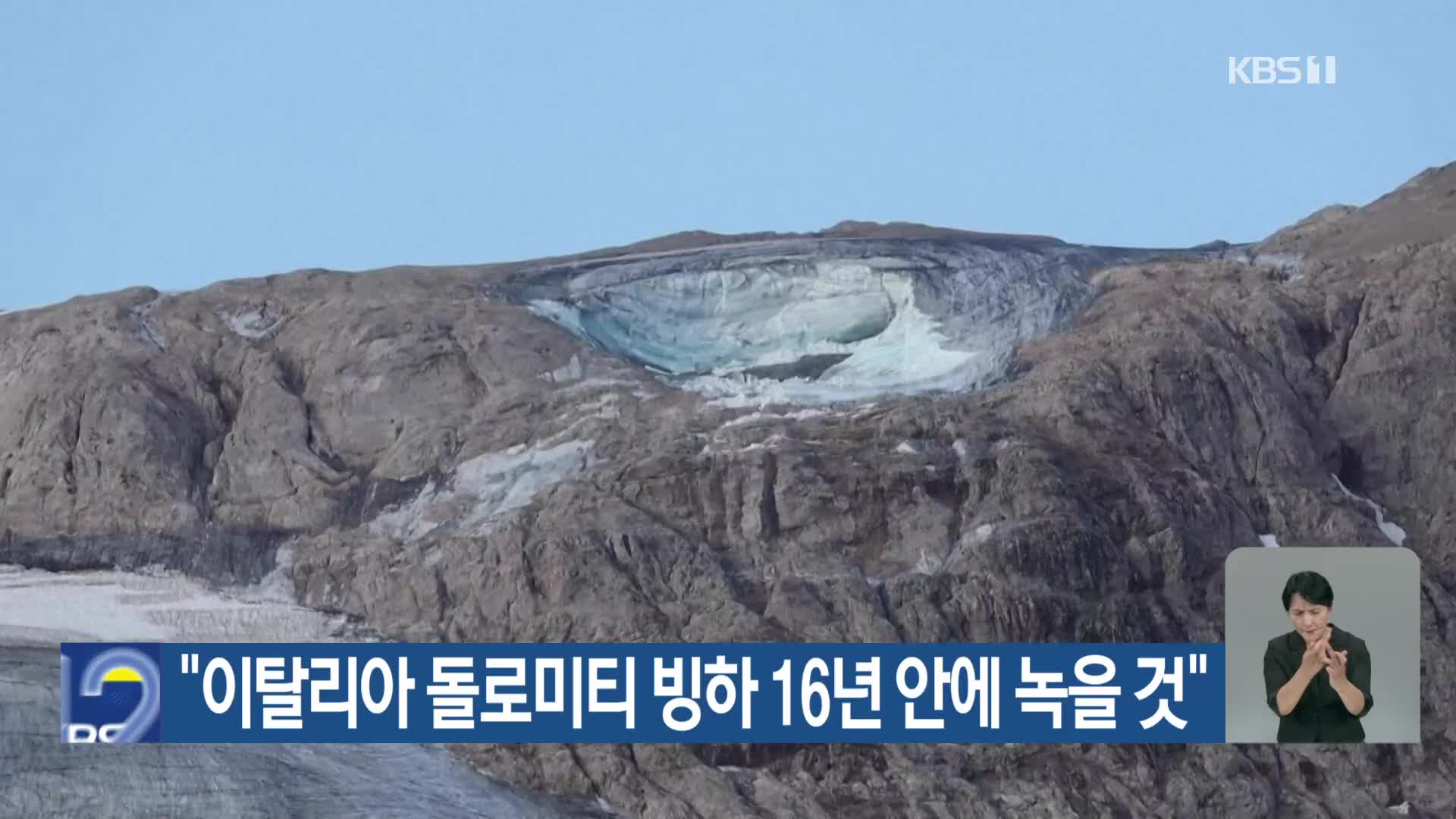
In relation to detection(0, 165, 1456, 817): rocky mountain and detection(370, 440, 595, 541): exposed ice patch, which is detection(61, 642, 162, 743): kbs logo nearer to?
detection(0, 165, 1456, 817): rocky mountain

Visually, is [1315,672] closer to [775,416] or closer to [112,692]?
[112,692]

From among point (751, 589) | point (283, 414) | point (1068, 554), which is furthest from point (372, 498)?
point (1068, 554)

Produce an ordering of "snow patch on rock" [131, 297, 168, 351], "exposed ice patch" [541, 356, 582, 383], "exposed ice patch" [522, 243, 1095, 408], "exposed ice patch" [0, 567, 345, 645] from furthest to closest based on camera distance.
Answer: "exposed ice patch" [522, 243, 1095, 408], "snow patch on rock" [131, 297, 168, 351], "exposed ice patch" [541, 356, 582, 383], "exposed ice patch" [0, 567, 345, 645]

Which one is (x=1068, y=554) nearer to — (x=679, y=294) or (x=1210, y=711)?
(x=1210, y=711)
